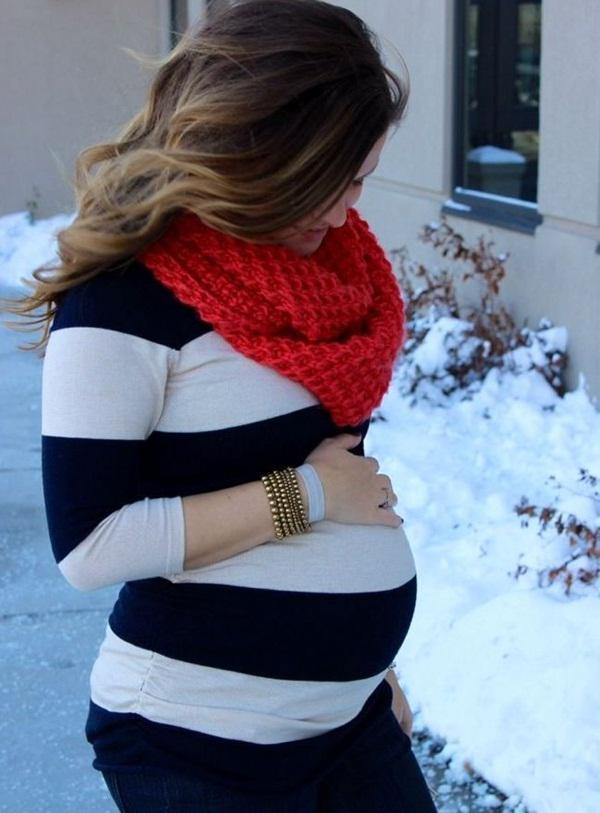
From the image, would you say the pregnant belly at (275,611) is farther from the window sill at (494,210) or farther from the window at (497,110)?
the window at (497,110)

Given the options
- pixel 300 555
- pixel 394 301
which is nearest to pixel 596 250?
pixel 394 301

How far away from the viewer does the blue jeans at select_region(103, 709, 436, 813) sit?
5.60 ft

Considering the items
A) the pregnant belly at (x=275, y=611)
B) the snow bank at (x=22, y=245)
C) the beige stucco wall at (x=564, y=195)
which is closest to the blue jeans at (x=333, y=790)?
the pregnant belly at (x=275, y=611)

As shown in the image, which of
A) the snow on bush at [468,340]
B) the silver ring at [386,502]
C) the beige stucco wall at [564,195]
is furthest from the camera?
the snow on bush at [468,340]

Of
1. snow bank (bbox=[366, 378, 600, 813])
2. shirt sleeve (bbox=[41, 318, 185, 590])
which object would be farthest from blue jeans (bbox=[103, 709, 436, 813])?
snow bank (bbox=[366, 378, 600, 813])

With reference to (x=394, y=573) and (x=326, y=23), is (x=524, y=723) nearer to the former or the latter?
(x=394, y=573)

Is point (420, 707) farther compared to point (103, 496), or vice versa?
point (420, 707)

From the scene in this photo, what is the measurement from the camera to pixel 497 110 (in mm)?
7047

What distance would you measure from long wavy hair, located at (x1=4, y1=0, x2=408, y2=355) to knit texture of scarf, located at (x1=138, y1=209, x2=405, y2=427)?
40 millimetres

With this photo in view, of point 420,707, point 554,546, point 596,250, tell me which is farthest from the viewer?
point 596,250

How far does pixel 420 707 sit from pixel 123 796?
1.92 metres

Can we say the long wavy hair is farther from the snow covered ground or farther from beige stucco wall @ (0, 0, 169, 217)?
beige stucco wall @ (0, 0, 169, 217)

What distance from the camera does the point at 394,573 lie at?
188 centimetres

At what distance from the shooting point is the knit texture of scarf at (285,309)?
5.49 ft
